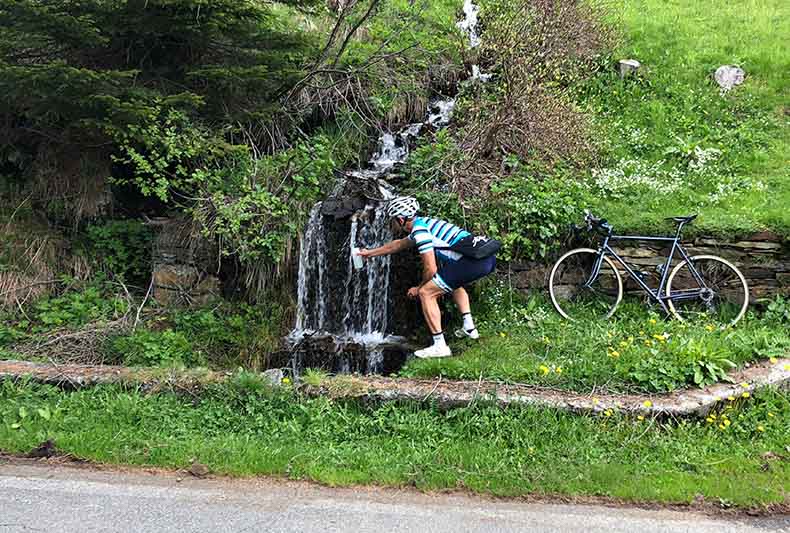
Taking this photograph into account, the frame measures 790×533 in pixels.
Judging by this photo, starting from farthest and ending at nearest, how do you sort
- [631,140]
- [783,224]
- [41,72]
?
[631,140], [783,224], [41,72]

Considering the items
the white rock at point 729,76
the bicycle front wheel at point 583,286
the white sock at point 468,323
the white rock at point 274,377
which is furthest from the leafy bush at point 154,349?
the white rock at point 729,76

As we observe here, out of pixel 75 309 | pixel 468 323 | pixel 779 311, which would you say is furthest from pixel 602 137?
pixel 75 309

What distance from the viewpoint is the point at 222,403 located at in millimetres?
5008

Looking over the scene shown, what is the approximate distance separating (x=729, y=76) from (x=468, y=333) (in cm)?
806

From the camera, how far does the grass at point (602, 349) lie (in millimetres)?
5016

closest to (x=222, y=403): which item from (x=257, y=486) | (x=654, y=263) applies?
(x=257, y=486)

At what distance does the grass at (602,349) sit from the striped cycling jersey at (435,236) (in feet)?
3.39

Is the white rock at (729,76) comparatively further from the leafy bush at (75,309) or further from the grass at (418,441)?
the leafy bush at (75,309)

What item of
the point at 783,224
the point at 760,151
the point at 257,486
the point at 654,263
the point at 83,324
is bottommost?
the point at 257,486

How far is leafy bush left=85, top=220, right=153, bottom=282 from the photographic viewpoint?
794 cm

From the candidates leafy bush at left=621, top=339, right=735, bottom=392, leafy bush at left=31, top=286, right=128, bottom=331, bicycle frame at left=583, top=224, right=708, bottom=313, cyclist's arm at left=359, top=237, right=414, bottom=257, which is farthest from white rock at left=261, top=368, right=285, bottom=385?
bicycle frame at left=583, top=224, right=708, bottom=313

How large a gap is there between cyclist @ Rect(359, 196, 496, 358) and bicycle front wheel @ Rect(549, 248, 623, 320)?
1203 mm

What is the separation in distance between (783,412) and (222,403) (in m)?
4.77

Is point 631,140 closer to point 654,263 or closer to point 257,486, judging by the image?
point 654,263
